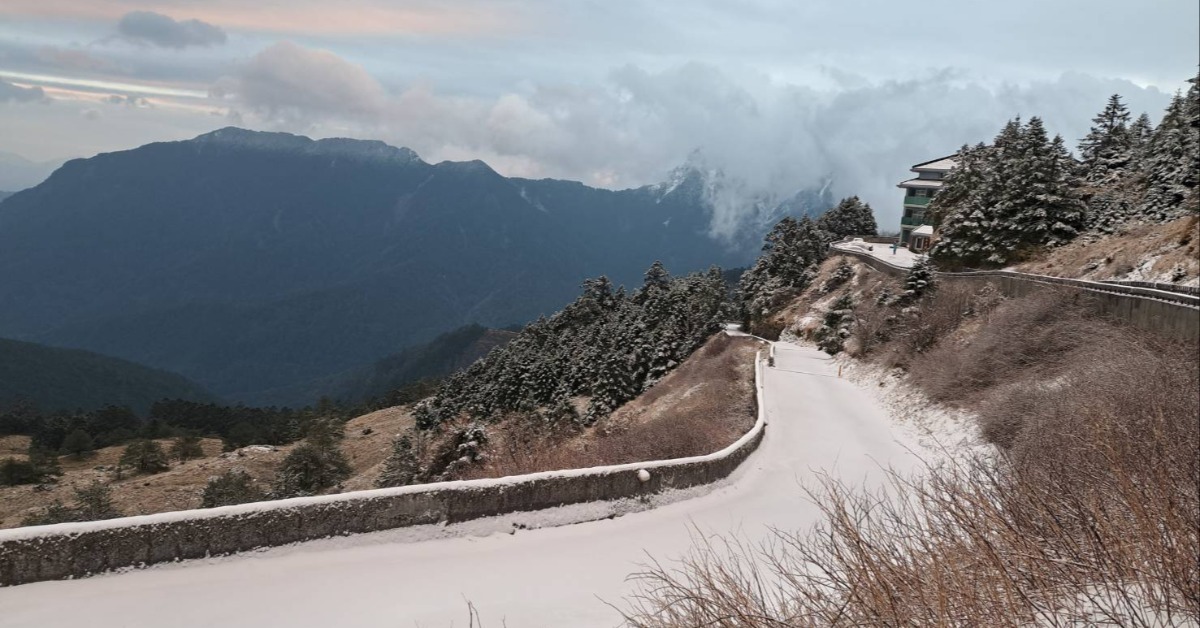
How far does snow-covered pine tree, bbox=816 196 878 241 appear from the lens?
78.9m

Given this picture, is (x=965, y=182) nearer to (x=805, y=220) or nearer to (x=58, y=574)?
(x=805, y=220)

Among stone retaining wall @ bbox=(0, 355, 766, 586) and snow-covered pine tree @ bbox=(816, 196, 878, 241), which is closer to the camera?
stone retaining wall @ bbox=(0, 355, 766, 586)

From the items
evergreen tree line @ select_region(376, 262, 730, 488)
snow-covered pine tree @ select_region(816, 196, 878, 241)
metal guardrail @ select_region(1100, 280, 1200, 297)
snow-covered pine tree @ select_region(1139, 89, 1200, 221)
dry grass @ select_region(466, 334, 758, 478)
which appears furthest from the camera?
snow-covered pine tree @ select_region(816, 196, 878, 241)

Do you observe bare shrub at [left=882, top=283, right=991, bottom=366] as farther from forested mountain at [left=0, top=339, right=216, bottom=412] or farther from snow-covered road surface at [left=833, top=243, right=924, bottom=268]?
forested mountain at [left=0, top=339, right=216, bottom=412]

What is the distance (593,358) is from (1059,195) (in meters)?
34.5

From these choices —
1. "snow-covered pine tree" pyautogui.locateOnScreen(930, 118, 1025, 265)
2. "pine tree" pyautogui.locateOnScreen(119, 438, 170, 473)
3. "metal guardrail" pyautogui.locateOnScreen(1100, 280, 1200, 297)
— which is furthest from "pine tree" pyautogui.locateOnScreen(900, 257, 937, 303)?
"pine tree" pyautogui.locateOnScreen(119, 438, 170, 473)

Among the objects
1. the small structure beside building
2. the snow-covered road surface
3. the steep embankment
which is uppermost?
the small structure beside building

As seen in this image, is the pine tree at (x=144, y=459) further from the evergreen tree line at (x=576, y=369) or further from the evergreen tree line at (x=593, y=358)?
the evergreen tree line at (x=593, y=358)

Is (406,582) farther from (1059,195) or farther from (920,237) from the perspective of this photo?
(920,237)

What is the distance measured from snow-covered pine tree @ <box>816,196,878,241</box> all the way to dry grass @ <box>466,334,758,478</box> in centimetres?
3780

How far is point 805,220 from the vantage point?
2638 inches

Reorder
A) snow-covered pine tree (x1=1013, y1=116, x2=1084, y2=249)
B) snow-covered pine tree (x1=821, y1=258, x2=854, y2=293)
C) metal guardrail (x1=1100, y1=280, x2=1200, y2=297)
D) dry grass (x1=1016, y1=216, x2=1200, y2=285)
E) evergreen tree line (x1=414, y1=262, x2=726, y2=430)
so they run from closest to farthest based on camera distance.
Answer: metal guardrail (x1=1100, y1=280, x2=1200, y2=297)
dry grass (x1=1016, y1=216, x2=1200, y2=285)
snow-covered pine tree (x1=1013, y1=116, x2=1084, y2=249)
snow-covered pine tree (x1=821, y1=258, x2=854, y2=293)
evergreen tree line (x1=414, y1=262, x2=726, y2=430)

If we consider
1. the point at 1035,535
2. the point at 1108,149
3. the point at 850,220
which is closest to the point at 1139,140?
the point at 1108,149

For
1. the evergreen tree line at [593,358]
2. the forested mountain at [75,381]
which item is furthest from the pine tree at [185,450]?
the forested mountain at [75,381]
